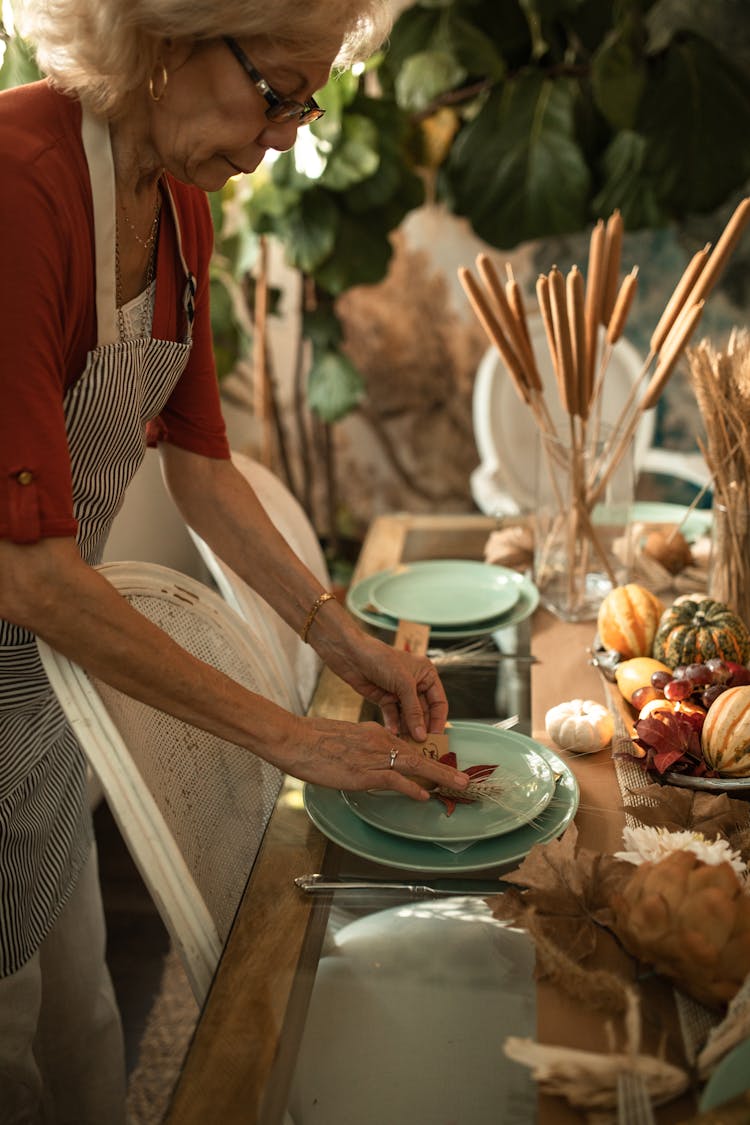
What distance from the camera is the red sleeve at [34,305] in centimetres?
83

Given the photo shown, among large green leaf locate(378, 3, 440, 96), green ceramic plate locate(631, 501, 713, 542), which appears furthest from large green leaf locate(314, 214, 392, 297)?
green ceramic plate locate(631, 501, 713, 542)

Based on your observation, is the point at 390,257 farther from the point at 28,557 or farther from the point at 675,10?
the point at 28,557

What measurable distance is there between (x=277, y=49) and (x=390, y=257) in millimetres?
2083

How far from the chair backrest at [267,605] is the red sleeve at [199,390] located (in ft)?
0.44

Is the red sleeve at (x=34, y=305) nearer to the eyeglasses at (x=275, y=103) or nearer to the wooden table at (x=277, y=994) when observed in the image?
the eyeglasses at (x=275, y=103)

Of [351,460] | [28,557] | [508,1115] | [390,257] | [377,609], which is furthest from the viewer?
[351,460]

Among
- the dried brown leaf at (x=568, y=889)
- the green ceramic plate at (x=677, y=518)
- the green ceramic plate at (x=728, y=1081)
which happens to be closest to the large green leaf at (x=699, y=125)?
the green ceramic plate at (x=677, y=518)

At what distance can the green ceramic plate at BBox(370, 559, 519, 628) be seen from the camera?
1534 mm

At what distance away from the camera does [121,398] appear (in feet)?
3.48

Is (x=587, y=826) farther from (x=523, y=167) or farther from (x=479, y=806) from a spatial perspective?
(x=523, y=167)

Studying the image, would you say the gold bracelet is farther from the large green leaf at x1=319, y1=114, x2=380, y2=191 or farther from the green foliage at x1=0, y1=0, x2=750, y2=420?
the large green leaf at x1=319, y1=114, x2=380, y2=191

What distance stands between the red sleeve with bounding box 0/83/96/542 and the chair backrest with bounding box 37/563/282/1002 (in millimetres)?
160

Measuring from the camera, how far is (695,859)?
2.60 ft

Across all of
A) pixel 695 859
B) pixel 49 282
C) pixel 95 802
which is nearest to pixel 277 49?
pixel 49 282
